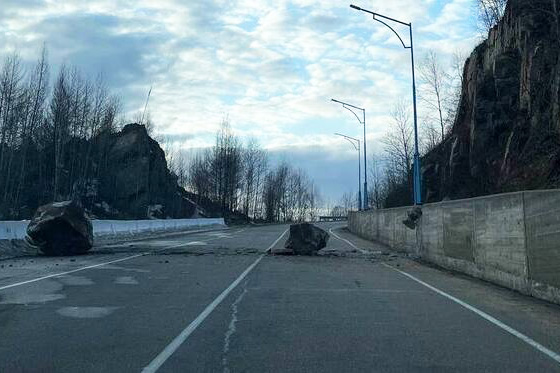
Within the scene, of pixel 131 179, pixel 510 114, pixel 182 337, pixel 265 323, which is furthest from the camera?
pixel 131 179

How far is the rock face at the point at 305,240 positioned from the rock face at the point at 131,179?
161 ft

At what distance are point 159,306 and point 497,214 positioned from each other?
330 inches

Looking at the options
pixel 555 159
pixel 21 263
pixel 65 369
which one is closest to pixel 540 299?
pixel 65 369

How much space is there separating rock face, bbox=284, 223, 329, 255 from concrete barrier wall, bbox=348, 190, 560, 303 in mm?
4340

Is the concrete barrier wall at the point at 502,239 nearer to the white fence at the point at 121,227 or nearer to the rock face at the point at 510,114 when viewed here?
the rock face at the point at 510,114

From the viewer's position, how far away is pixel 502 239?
13.9 m

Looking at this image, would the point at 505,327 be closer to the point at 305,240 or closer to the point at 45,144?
the point at 305,240

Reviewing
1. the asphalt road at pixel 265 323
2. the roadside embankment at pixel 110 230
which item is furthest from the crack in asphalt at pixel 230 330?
the roadside embankment at pixel 110 230

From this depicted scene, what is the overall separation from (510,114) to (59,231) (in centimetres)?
2764

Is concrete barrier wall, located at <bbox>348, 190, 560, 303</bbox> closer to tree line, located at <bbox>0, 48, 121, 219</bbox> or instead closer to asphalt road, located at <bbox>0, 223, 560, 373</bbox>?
asphalt road, located at <bbox>0, 223, 560, 373</bbox>

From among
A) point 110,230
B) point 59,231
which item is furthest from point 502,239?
point 110,230

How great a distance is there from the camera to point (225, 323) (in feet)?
28.8

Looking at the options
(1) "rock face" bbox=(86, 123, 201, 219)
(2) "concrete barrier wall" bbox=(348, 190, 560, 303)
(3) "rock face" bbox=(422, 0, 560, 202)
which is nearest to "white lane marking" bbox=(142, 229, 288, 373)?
(2) "concrete barrier wall" bbox=(348, 190, 560, 303)

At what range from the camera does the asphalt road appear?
6590 millimetres
